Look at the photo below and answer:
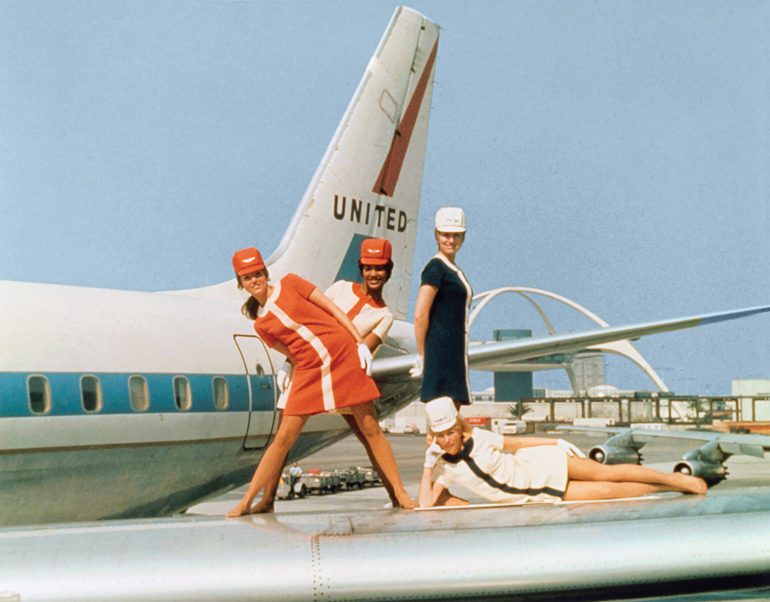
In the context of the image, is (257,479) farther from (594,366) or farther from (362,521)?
(594,366)

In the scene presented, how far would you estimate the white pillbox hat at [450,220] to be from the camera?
6.98 meters

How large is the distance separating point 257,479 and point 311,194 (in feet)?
28.8

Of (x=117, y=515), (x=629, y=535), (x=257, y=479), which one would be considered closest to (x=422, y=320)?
(x=257, y=479)

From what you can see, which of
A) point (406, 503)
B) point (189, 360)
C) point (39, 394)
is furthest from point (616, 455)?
point (406, 503)

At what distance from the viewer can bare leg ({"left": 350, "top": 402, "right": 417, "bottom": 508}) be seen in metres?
6.92

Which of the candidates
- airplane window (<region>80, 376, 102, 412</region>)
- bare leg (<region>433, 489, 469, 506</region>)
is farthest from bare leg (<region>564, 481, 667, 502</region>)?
airplane window (<region>80, 376, 102, 412</region>)

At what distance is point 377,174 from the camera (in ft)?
51.5

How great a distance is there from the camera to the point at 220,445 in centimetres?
1163

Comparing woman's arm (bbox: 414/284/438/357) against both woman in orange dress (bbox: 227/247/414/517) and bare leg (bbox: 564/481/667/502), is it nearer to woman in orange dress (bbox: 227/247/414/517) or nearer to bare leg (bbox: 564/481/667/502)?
woman in orange dress (bbox: 227/247/414/517)

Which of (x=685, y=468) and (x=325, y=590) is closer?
(x=325, y=590)

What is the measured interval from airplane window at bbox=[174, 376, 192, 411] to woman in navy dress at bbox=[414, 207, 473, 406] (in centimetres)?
465

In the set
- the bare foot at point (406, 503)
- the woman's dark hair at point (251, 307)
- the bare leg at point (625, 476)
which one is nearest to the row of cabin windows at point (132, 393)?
the woman's dark hair at point (251, 307)

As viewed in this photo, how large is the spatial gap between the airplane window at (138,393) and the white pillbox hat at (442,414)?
4.69 m

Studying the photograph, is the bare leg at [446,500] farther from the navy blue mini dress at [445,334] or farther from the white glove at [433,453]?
the navy blue mini dress at [445,334]
